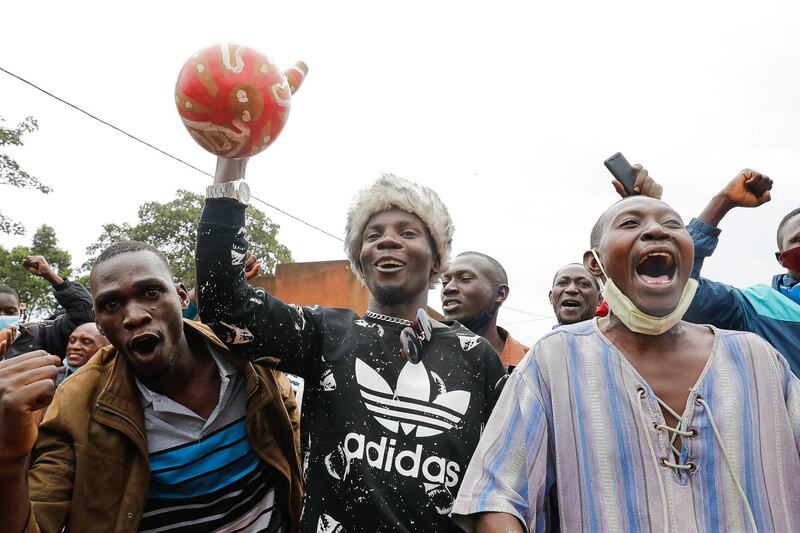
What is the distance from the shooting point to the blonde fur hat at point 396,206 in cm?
252

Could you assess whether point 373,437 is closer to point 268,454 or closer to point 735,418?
point 268,454

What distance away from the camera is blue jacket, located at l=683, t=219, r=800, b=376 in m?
2.70

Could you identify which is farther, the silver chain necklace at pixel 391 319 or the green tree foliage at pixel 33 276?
the green tree foliage at pixel 33 276

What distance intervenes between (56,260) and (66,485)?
99.5 feet

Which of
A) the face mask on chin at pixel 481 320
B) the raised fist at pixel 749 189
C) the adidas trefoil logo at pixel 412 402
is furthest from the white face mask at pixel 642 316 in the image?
the face mask on chin at pixel 481 320

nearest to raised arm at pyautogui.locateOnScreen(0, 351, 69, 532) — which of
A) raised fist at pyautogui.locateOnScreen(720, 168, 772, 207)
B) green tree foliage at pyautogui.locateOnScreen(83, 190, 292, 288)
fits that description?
raised fist at pyautogui.locateOnScreen(720, 168, 772, 207)

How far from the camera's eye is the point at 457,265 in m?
5.01

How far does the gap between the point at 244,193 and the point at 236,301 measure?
0.39 meters

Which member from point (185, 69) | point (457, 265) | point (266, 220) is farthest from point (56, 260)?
point (185, 69)

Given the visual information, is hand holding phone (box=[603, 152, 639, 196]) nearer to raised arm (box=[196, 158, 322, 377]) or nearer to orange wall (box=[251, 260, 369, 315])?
raised arm (box=[196, 158, 322, 377])

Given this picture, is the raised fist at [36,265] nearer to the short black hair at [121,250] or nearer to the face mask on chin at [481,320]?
the short black hair at [121,250]

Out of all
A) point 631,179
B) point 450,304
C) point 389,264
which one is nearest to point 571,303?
point 450,304

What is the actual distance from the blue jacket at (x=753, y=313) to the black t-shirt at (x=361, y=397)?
1035mm

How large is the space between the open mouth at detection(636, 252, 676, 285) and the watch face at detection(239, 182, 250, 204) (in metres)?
1.33
